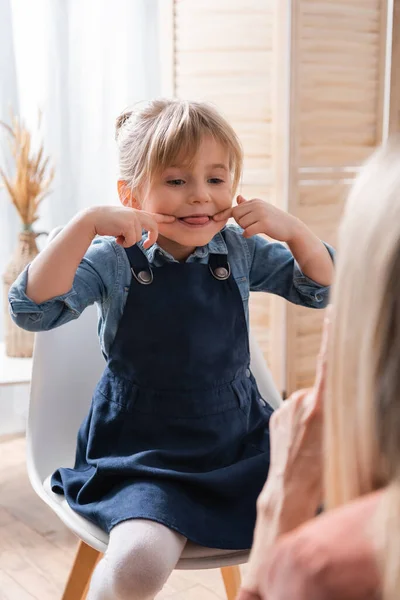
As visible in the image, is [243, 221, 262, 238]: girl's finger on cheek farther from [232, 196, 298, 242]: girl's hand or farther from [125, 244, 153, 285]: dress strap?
[125, 244, 153, 285]: dress strap

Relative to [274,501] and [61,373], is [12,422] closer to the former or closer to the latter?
[61,373]

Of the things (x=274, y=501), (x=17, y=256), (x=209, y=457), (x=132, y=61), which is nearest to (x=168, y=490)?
(x=209, y=457)

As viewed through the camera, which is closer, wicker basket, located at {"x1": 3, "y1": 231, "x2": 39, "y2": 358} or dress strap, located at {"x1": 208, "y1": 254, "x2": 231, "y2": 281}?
dress strap, located at {"x1": 208, "y1": 254, "x2": 231, "y2": 281}

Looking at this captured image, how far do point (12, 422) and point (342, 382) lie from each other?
2.44 meters

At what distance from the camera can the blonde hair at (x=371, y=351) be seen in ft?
1.74

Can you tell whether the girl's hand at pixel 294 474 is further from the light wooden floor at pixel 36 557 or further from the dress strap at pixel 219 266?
the light wooden floor at pixel 36 557

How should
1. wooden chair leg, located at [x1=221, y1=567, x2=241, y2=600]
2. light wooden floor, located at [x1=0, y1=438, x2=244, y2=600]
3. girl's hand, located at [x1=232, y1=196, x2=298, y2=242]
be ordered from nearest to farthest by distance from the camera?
girl's hand, located at [x1=232, y1=196, x2=298, y2=242] → wooden chair leg, located at [x1=221, y1=567, x2=241, y2=600] → light wooden floor, located at [x1=0, y1=438, x2=244, y2=600]

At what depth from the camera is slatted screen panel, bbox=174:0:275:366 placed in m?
2.63

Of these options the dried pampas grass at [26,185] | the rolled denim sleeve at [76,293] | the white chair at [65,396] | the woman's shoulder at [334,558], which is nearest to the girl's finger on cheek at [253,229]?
the rolled denim sleeve at [76,293]

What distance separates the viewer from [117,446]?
1.30 m

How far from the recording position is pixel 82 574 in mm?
1300

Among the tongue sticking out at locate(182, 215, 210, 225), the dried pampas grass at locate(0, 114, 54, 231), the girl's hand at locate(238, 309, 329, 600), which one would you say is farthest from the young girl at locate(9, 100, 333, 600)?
the dried pampas grass at locate(0, 114, 54, 231)

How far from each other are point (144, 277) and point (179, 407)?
223mm

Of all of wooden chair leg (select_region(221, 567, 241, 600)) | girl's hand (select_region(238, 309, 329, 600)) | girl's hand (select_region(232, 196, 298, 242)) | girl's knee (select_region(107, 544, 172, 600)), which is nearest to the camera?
girl's hand (select_region(238, 309, 329, 600))
